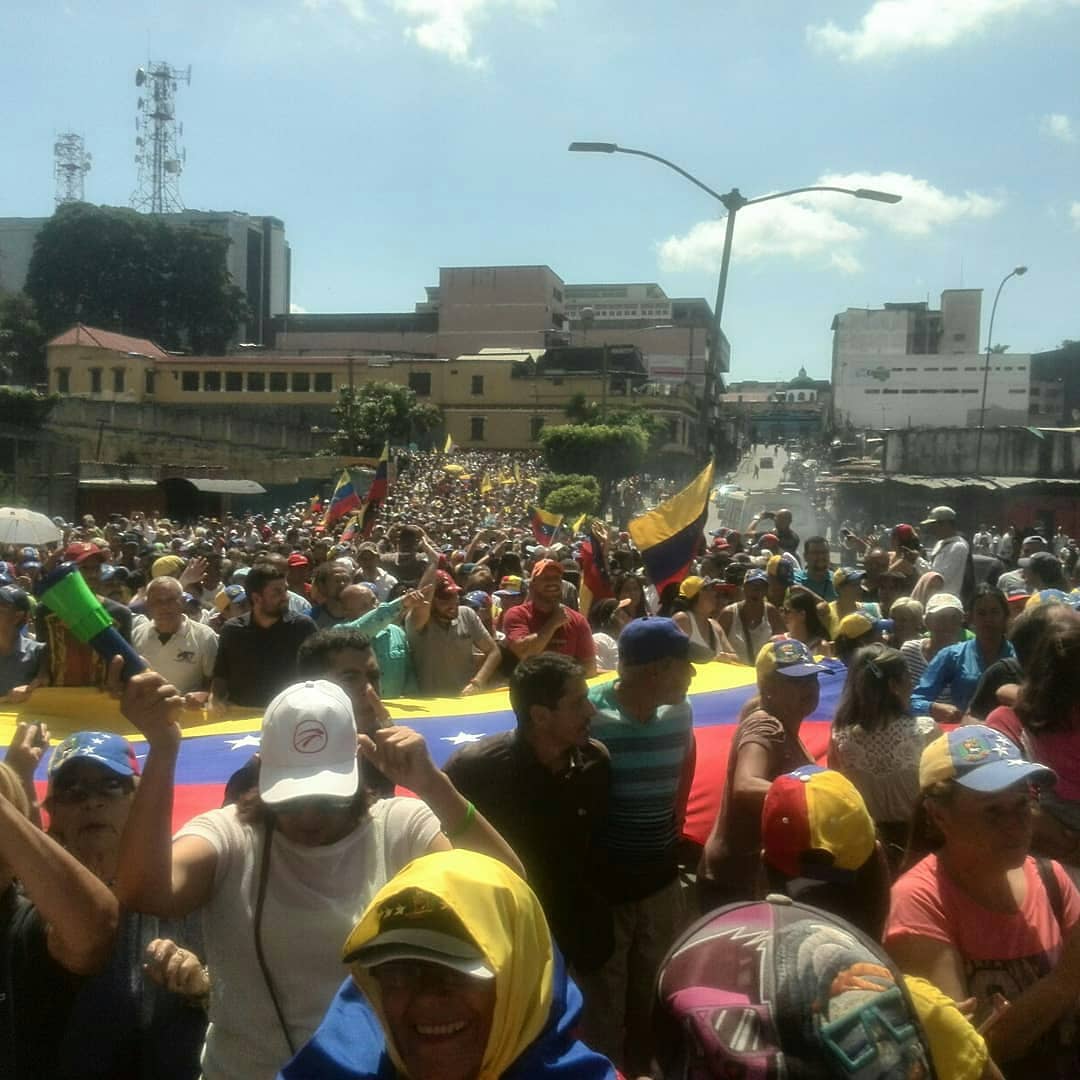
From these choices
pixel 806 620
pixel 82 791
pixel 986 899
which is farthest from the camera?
pixel 806 620

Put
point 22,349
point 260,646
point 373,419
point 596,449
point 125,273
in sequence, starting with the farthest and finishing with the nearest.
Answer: point 125,273 → point 22,349 → point 373,419 → point 596,449 → point 260,646

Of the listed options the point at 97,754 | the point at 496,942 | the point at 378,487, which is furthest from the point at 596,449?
the point at 496,942

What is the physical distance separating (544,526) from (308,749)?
15.2 meters

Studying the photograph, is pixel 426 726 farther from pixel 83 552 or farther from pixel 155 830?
pixel 155 830

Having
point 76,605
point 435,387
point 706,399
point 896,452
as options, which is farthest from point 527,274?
point 76,605

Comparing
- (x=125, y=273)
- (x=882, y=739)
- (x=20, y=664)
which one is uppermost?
(x=125, y=273)

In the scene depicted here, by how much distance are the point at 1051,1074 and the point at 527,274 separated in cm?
8798

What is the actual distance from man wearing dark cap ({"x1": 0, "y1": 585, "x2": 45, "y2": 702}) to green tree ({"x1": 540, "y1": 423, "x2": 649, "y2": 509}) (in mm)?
47582

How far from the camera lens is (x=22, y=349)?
7525cm

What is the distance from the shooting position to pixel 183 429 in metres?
55.5

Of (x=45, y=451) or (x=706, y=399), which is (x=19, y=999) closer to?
(x=706, y=399)

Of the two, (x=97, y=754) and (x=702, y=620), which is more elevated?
(x=97, y=754)

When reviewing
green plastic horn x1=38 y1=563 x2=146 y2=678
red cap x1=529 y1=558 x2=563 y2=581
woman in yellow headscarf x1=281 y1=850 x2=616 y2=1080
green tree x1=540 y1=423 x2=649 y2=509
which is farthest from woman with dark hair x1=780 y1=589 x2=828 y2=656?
green tree x1=540 y1=423 x2=649 y2=509

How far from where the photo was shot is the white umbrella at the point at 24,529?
10289mm
